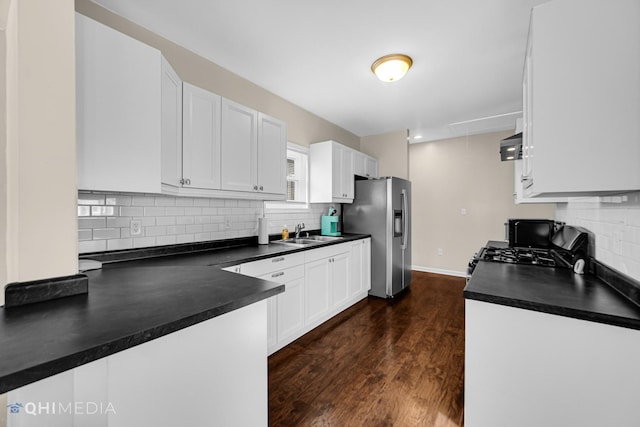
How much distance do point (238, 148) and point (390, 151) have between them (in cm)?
303

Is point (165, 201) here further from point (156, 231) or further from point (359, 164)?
point (359, 164)

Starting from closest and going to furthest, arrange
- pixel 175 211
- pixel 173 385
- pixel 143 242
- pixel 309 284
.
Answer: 1. pixel 173 385
2. pixel 143 242
3. pixel 175 211
4. pixel 309 284

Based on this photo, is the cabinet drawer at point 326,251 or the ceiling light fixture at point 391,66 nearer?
the ceiling light fixture at point 391,66

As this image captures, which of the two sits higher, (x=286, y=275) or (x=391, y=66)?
(x=391, y=66)

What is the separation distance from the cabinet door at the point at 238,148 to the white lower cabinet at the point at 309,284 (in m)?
0.73

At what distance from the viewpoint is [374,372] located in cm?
207

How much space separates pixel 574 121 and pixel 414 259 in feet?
15.1

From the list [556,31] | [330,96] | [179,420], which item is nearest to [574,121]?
[556,31]

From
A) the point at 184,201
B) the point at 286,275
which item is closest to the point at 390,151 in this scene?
the point at 286,275

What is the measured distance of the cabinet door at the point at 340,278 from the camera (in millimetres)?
3061

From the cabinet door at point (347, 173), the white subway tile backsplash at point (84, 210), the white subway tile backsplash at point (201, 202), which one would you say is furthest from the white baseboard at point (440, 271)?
the white subway tile backsplash at point (84, 210)

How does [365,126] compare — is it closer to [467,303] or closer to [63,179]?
[467,303]

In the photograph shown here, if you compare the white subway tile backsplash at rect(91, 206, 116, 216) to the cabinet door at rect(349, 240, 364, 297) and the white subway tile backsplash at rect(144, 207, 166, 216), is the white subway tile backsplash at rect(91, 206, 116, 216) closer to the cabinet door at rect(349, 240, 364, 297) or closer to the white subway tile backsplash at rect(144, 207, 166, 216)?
the white subway tile backsplash at rect(144, 207, 166, 216)

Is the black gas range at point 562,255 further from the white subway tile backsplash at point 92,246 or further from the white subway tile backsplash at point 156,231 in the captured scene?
the white subway tile backsplash at point 92,246
